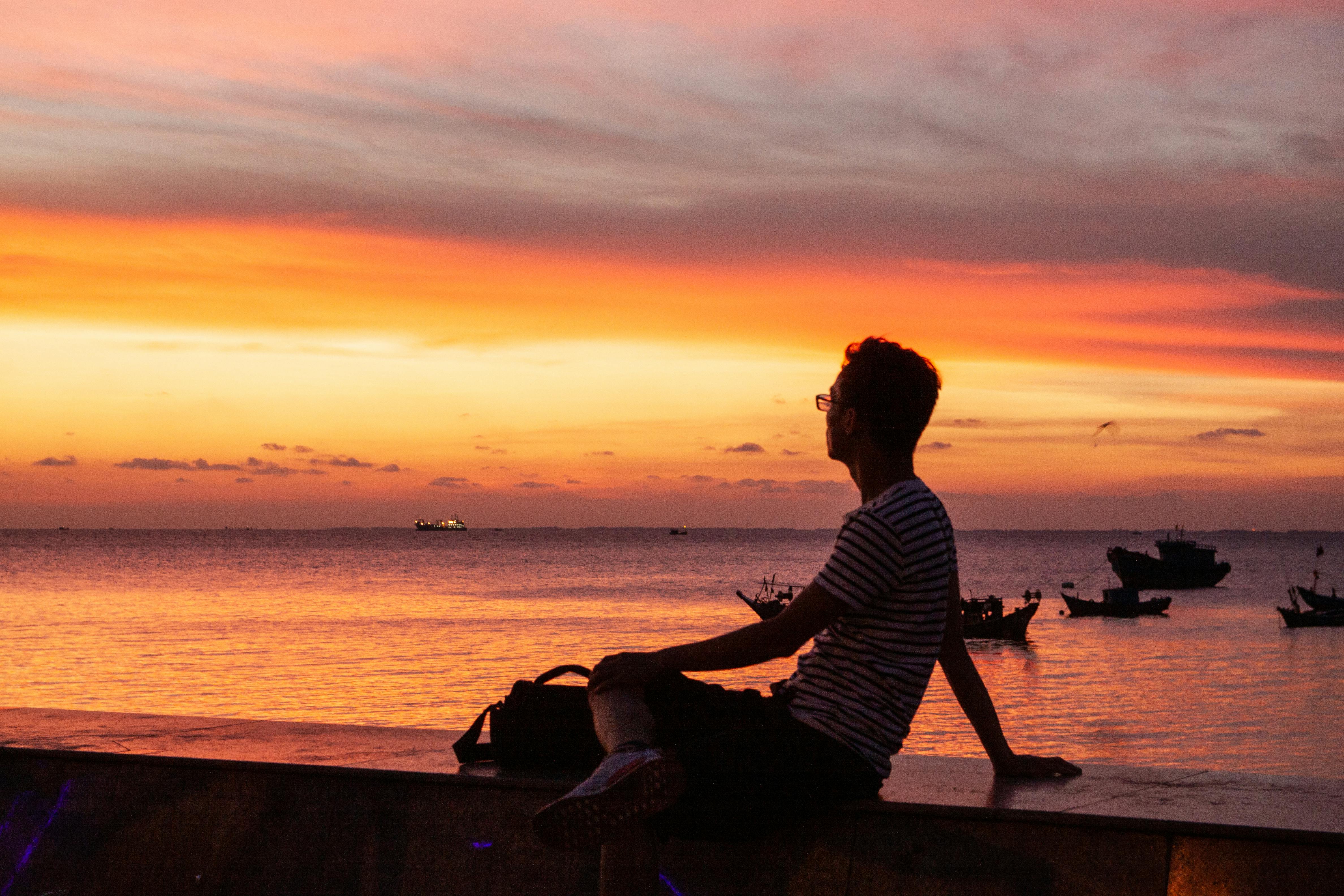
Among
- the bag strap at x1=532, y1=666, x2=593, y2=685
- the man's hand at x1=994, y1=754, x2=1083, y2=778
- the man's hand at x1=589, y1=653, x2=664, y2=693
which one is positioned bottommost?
the man's hand at x1=994, y1=754, x2=1083, y2=778

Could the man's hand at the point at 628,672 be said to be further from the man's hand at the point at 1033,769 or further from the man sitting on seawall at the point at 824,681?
the man's hand at the point at 1033,769

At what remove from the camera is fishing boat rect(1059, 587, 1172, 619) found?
7062 cm

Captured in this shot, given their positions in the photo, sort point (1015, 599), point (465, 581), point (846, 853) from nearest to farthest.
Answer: point (846, 853)
point (1015, 599)
point (465, 581)

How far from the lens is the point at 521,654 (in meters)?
40.7

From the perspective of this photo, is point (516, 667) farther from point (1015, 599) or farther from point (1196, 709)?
point (1015, 599)

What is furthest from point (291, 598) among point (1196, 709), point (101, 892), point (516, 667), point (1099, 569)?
point (1099, 569)

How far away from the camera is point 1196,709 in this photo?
33.3m

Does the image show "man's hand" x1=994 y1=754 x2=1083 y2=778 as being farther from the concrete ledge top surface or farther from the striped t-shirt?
the striped t-shirt

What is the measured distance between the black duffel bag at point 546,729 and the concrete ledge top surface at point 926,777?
0.07m

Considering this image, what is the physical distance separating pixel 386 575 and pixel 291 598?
29346mm

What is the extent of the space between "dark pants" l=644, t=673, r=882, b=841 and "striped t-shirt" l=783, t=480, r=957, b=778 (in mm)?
65

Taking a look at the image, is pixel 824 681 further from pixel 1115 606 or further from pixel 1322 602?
pixel 1115 606

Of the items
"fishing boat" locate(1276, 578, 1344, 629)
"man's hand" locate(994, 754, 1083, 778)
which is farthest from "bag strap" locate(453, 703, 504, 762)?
"fishing boat" locate(1276, 578, 1344, 629)

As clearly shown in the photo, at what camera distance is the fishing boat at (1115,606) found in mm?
70625
